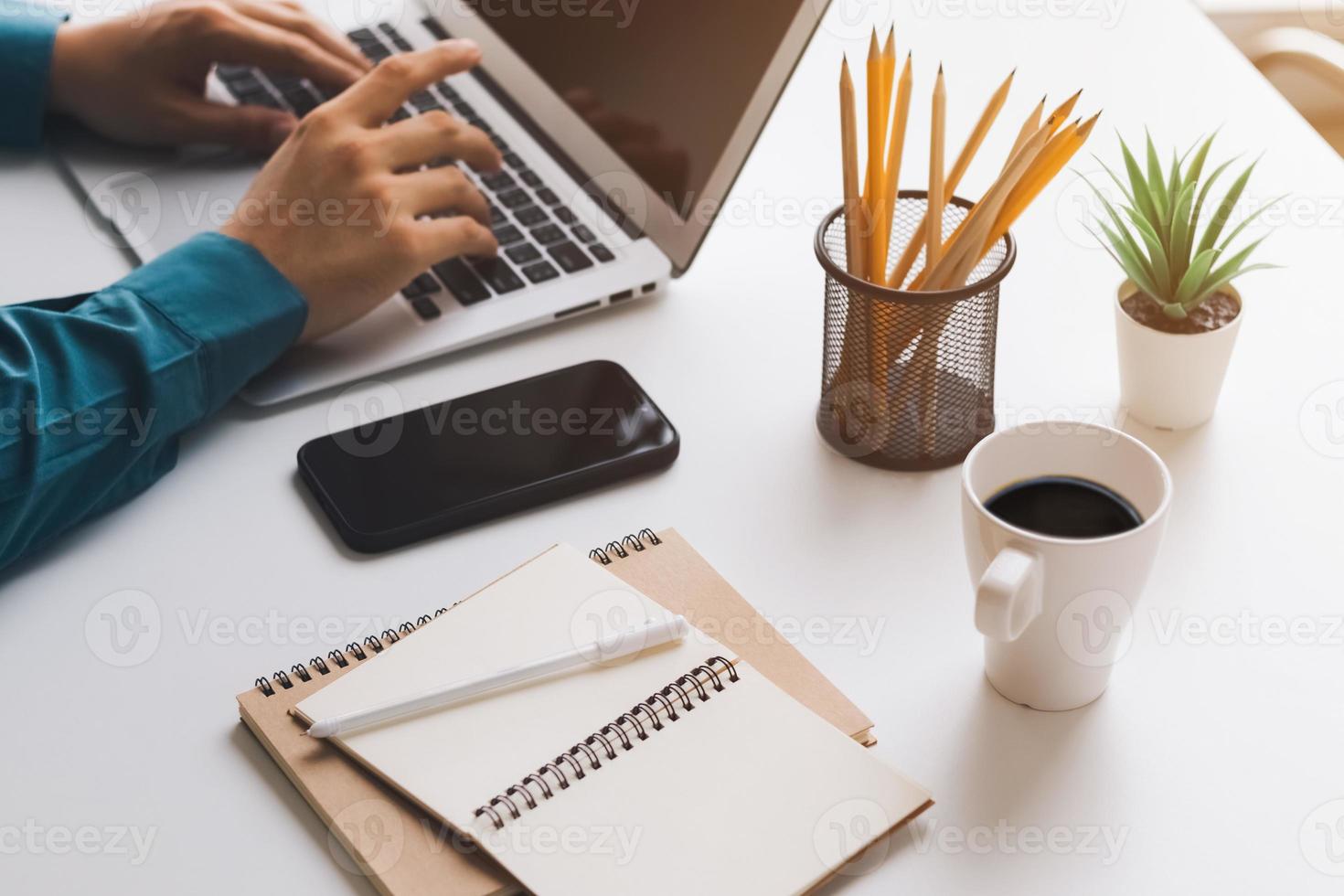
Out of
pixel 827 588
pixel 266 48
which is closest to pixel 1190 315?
pixel 827 588

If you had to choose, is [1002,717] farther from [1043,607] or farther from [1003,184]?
[1003,184]

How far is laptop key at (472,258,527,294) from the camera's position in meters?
0.89

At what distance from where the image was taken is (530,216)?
0.95m

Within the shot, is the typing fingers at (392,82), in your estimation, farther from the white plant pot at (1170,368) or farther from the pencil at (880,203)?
the white plant pot at (1170,368)

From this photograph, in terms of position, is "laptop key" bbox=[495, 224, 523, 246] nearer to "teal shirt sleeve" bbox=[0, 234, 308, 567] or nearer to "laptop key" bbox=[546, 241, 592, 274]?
"laptop key" bbox=[546, 241, 592, 274]

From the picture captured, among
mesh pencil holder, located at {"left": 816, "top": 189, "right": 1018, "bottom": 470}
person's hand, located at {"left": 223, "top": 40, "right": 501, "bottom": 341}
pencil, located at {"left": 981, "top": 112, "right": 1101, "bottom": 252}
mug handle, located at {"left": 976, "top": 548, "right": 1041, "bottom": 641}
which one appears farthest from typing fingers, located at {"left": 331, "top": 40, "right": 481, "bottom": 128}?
mug handle, located at {"left": 976, "top": 548, "right": 1041, "bottom": 641}

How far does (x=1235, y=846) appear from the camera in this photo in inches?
21.9

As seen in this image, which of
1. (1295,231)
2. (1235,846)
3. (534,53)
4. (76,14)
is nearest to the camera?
(1235,846)

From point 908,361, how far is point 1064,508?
152mm

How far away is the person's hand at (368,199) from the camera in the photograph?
0.83 meters

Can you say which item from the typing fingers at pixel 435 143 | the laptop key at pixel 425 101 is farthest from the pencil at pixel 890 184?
the laptop key at pixel 425 101

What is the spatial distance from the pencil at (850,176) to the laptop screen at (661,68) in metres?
0.14

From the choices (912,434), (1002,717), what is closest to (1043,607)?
(1002,717)

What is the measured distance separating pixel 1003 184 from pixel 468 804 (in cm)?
40
